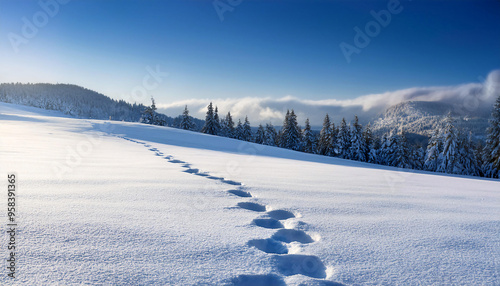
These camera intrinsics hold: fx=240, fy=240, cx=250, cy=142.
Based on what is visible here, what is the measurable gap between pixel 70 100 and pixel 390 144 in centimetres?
19882

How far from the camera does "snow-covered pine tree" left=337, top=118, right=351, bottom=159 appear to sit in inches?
1426

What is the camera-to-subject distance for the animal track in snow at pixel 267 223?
228cm

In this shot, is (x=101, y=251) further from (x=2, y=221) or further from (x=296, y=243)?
(x=296, y=243)

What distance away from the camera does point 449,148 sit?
27922 millimetres

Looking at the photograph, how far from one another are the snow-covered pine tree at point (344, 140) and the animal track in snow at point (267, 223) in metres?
36.4

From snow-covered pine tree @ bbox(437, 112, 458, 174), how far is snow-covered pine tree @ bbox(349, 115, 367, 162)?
9.21 m

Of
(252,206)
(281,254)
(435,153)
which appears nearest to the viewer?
(281,254)

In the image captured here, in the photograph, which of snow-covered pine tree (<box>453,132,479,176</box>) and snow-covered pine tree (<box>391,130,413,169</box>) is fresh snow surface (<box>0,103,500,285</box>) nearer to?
snow-covered pine tree (<box>453,132,479,176</box>)

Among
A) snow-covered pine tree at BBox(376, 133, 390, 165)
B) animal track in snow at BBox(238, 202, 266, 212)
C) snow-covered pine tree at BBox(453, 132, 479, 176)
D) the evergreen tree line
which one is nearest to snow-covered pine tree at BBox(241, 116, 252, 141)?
the evergreen tree line

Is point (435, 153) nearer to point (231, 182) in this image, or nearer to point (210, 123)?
point (210, 123)

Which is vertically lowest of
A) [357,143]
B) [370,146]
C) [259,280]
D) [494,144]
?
[259,280]

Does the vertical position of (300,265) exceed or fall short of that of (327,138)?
it falls short

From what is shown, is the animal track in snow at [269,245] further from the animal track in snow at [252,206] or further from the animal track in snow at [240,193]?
the animal track in snow at [240,193]

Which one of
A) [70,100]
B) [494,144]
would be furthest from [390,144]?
[70,100]
